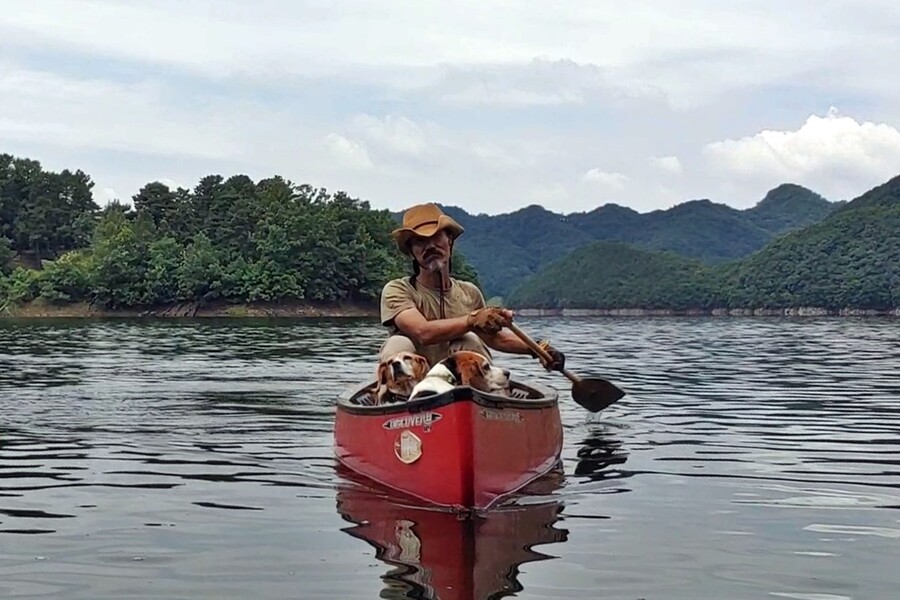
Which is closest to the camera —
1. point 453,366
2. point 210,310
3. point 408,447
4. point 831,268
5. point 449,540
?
point 449,540

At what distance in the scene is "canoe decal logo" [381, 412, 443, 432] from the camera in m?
9.34

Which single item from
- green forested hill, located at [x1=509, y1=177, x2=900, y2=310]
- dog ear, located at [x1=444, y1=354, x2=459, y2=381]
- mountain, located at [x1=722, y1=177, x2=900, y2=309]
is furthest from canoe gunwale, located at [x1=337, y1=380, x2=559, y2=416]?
green forested hill, located at [x1=509, y1=177, x2=900, y2=310]

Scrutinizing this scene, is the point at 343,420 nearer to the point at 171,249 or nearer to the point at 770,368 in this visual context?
the point at 770,368

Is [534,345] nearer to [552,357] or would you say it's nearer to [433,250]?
[552,357]

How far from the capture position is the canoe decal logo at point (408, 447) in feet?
31.8

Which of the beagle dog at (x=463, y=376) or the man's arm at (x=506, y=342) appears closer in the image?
the beagle dog at (x=463, y=376)

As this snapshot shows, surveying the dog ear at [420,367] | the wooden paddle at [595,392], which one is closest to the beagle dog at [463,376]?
the dog ear at [420,367]

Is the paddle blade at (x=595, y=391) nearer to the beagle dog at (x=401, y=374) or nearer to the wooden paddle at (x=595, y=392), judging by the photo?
the wooden paddle at (x=595, y=392)

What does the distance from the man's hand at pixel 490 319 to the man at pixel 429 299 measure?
0.09m

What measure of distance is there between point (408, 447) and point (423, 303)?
2.14 metres

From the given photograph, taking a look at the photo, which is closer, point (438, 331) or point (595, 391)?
point (438, 331)

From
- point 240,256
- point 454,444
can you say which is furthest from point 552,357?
point 240,256

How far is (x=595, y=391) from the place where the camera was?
16938 mm

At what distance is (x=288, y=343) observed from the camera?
1738 inches
